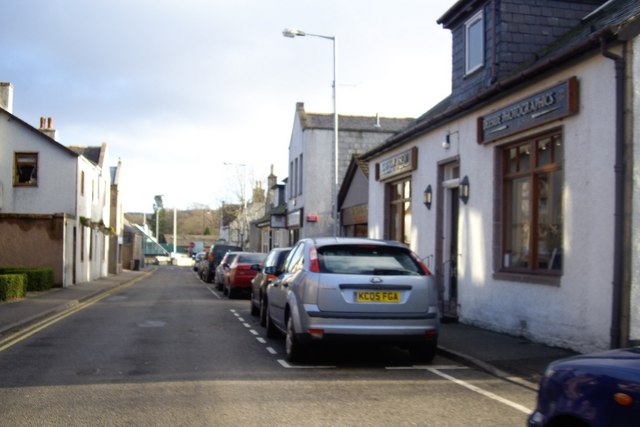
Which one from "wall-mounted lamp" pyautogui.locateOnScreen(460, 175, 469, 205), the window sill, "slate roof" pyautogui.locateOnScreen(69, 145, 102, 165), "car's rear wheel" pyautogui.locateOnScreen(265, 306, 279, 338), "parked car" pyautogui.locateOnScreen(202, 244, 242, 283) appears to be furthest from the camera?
"slate roof" pyautogui.locateOnScreen(69, 145, 102, 165)

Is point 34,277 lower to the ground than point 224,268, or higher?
lower

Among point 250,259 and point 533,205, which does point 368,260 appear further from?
point 250,259

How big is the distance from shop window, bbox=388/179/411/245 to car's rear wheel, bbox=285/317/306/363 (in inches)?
336

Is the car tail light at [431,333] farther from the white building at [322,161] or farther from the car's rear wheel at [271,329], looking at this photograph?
the white building at [322,161]

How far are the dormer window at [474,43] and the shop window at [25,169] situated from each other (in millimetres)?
A: 21154

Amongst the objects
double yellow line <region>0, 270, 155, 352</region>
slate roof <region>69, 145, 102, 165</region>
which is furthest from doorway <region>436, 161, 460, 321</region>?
slate roof <region>69, 145, 102, 165</region>

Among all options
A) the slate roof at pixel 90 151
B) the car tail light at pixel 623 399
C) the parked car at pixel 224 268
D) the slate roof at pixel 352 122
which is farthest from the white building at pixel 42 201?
the car tail light at pixel 623 399

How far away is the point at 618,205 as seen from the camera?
834cm

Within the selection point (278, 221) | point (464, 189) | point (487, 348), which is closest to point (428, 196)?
point (464, 189)

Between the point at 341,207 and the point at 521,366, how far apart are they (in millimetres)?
18704

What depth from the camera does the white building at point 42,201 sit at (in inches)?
1022

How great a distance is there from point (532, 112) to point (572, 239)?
2.25 m

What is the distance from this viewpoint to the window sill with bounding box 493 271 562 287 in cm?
981

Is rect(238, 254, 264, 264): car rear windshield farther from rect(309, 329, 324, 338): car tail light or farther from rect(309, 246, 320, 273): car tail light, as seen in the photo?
rect(309, 329, 324, 338): car tail light
